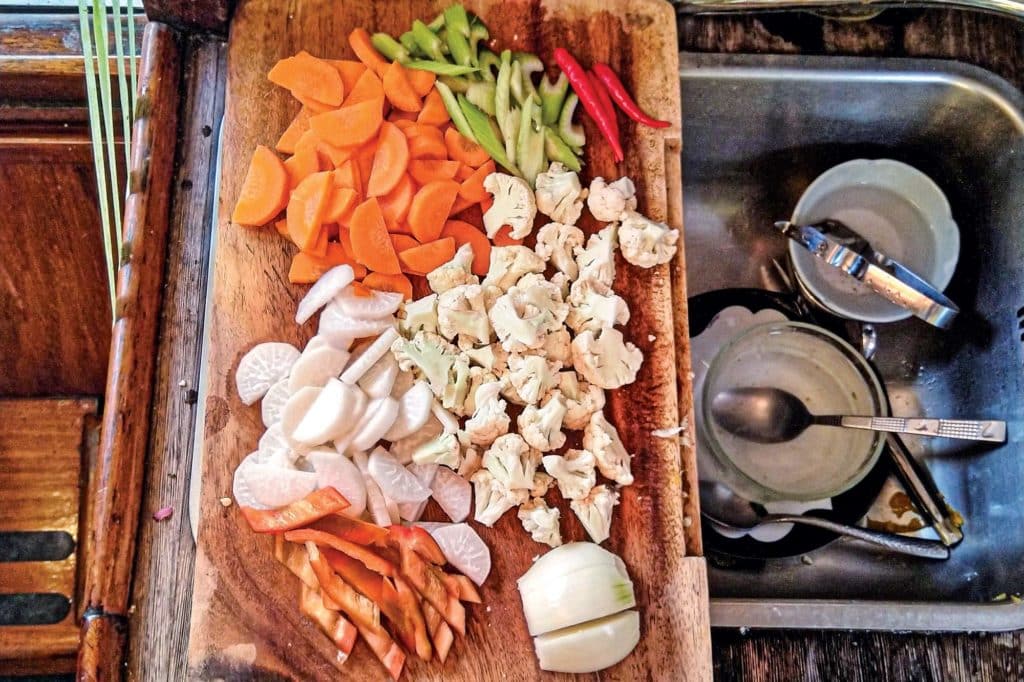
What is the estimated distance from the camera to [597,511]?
1.43m

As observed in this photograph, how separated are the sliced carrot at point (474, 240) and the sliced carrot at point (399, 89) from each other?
0.26 meters

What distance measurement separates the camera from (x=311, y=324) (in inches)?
59.9

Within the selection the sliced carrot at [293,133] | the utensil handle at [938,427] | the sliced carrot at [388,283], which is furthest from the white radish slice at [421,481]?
the utensil handle at [938,427]

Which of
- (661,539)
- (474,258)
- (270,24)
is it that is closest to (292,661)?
(661,539)

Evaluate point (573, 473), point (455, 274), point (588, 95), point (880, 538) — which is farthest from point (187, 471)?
point (880, 538)

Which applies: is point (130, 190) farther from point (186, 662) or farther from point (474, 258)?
point (186, 662)

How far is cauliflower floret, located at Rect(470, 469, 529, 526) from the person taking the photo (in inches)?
56.1

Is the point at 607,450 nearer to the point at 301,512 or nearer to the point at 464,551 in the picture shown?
the point at 464,551

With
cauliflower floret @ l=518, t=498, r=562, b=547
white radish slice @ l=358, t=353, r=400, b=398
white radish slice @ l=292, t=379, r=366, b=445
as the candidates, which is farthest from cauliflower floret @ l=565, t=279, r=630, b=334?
cauliflower floret @ l=518, t=498, r=562, b=547

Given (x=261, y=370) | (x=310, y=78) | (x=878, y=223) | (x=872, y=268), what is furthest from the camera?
(x=878, y=223)

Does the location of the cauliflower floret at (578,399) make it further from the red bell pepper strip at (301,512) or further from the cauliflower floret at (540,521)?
the red bell pepper strip at (301,512)

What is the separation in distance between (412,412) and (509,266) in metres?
0.35

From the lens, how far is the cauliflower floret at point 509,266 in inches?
60.2

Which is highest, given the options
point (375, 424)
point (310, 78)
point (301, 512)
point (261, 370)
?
point (310, 78)
